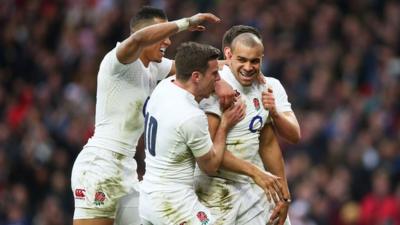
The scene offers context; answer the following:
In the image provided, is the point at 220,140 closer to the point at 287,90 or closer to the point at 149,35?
the point at 149,35

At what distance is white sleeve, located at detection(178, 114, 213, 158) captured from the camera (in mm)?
7430

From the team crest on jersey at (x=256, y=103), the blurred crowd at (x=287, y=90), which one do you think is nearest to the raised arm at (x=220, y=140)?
the team crest on jersey at (x=256, y=103)

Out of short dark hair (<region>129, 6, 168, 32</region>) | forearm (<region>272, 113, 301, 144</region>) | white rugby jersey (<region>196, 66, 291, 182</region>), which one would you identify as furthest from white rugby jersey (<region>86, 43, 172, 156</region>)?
forearm (<region>272, 113, 301, 144</region>)

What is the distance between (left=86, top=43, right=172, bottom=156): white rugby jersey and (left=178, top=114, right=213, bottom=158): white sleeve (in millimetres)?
879

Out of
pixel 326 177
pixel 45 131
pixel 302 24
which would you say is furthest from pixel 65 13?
pixel 326 177

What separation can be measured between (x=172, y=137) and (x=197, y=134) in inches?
7.4

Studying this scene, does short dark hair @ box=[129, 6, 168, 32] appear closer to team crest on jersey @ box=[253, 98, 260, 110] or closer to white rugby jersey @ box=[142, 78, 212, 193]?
white rugby jersey @ box=[142, 78, 212, 193]

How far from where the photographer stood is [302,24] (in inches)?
629

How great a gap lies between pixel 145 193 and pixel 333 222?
6.06 m

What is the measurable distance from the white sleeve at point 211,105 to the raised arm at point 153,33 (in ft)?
1.71

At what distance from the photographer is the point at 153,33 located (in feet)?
25.4

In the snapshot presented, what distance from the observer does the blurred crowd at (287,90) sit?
45.2 feet

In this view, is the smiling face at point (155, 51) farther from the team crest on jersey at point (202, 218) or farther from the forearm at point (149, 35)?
the team crest on jersey at point (202, 218)

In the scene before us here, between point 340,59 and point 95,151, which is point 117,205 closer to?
point 95,151
